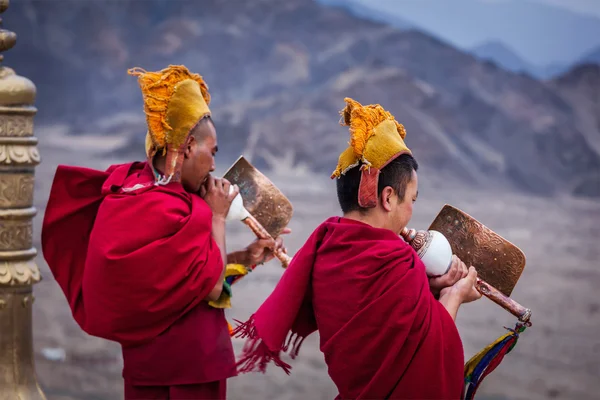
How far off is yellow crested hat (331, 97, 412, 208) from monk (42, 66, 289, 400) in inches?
21.7

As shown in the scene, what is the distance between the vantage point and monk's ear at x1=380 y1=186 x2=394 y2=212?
109 inches

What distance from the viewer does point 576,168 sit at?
13258 millimetres

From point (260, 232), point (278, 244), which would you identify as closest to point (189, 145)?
point (260, 232)

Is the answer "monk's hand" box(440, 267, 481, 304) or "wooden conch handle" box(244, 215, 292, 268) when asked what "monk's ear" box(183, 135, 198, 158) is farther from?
"monk's hand" box(440, 267, 481, 304)

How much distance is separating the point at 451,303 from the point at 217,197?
35.8 inches

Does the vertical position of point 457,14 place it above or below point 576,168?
above

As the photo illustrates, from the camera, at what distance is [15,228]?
12.2ft

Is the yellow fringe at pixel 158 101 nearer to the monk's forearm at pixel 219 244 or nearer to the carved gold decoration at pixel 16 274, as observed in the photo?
the monk's forearm at pixel 219 244

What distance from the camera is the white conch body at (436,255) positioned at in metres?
2.89

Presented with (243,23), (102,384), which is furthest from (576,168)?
(102,384)

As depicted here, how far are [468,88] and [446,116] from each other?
0.78 m

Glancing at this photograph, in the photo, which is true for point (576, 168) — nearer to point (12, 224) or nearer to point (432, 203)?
point (432, 203)

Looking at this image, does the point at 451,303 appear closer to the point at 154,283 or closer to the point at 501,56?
the point at 154,283

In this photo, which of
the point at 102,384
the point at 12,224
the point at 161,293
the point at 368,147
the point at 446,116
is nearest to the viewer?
the point at 368,147
